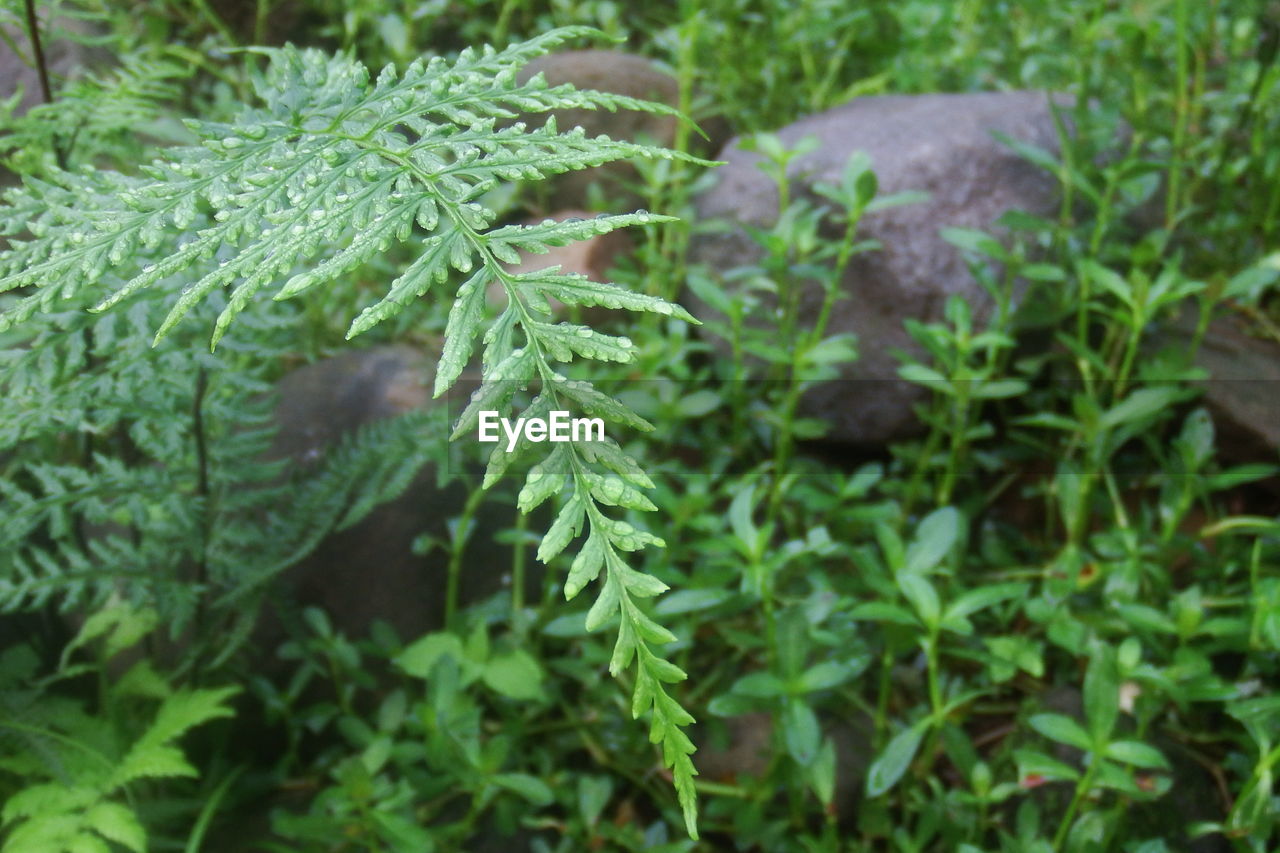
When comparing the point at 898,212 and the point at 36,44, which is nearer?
the point at 36,44

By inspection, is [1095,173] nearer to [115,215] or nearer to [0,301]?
[115,215]

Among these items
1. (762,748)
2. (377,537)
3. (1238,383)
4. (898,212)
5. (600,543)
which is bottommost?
(762,748)

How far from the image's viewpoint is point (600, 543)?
0.88 metres

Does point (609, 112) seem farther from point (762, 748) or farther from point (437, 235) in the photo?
point (437, 235)

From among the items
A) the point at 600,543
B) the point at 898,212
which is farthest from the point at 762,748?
the point at 898,212

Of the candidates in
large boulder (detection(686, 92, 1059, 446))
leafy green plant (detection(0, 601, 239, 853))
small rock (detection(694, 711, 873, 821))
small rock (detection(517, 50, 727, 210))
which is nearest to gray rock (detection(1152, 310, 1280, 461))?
large boulder (detection(686, 92, 1059, 446))

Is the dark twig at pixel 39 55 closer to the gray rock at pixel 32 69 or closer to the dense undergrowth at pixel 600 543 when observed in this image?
the dense undergrowth at pixel 600 543

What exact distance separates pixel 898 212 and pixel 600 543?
2026 mm

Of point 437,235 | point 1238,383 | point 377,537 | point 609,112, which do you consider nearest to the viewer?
point 437,235

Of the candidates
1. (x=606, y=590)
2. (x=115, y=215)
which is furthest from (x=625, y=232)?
(x=606, y=590)

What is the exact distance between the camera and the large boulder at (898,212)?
2.59m

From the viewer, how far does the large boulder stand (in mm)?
2586

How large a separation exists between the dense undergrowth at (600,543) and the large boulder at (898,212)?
9 centimetres

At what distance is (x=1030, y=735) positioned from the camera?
6.21 feet
